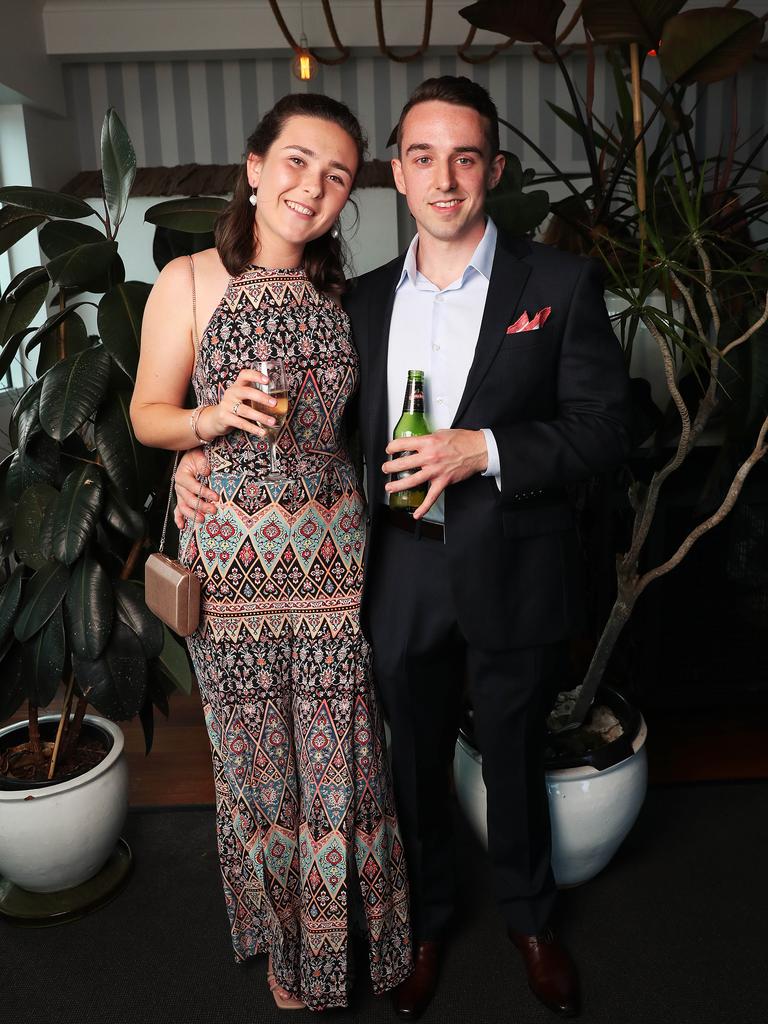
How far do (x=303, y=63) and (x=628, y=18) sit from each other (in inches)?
75.0

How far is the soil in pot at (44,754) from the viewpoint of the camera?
259cm

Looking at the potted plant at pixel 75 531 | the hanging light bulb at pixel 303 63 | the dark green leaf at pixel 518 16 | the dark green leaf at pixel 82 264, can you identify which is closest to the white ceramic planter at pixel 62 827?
the potted plant at pixel 75 531

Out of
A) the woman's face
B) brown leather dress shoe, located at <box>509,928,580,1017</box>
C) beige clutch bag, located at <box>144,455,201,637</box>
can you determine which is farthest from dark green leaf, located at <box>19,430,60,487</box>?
brown leather dress shoe, located at <box>509,928,580,1017</box>

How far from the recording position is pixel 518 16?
2438mm

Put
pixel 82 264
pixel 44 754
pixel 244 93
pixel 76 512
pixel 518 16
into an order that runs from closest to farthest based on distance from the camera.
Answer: pixel 82 264 < pixel 76 512 < pixel 518 16 < pixel 44 754 < pixel 244 93

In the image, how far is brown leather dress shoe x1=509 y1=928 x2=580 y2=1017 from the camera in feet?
6.88

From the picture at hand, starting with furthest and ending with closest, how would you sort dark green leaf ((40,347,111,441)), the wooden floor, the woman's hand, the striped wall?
the striped wall, the wooden floor, dark green leaf ((40,347,111,441)), the woman's hand

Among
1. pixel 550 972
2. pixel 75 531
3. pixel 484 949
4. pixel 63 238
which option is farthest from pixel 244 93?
pixel 550 972

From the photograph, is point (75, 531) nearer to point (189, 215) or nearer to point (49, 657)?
point (49, 657)

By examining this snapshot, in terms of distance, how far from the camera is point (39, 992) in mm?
2201

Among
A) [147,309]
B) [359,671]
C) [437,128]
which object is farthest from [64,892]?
[437,128]

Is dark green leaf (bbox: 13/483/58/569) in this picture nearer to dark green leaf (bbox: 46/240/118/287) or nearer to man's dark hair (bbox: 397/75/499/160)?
dark green leaf (bbox: 46/240/118/287)

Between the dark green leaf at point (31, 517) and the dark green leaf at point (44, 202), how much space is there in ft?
2.22

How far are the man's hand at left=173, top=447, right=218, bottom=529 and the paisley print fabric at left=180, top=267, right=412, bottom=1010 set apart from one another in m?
0.02
